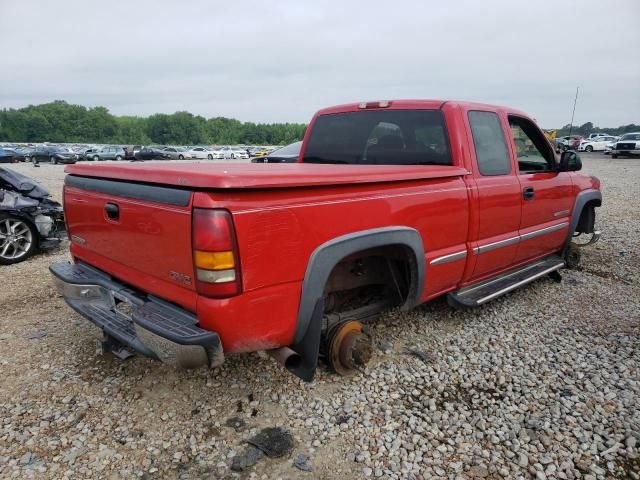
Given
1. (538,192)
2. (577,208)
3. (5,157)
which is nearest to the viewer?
(538,192)

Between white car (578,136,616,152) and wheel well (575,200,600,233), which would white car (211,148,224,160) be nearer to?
white car (578,136,616,152)

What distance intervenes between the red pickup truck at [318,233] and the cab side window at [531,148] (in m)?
0.01

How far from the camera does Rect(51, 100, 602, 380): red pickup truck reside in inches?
80.3

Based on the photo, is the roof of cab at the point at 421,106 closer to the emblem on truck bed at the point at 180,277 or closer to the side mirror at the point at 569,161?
the side mirror at the point at 569,161

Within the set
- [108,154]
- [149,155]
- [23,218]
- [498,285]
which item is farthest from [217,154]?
[498,285]

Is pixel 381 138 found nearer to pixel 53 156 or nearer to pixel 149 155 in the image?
pixel 149 155

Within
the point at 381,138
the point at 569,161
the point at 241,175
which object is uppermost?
the point at 381,138

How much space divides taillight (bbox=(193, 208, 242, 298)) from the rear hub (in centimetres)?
105

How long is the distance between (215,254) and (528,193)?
3037 millimetres

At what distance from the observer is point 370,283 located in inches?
123

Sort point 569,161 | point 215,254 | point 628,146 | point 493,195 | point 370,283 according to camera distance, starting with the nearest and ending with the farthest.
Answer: point 215,254, point 370,283, point 493,195, point 569,161, point 628,146

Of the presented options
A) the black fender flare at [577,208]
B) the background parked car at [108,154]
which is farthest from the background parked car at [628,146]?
the background parked car at [108,154]

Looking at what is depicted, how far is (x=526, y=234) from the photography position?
13.1ft

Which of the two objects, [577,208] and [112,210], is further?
[577,208]
